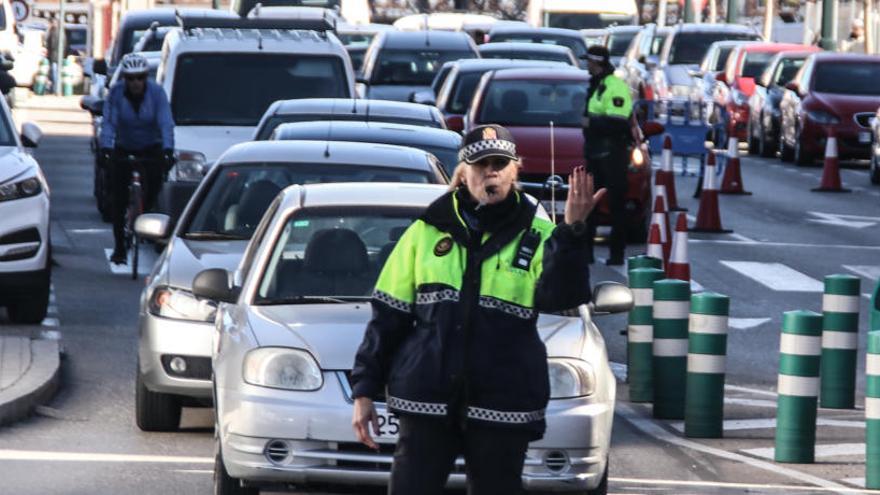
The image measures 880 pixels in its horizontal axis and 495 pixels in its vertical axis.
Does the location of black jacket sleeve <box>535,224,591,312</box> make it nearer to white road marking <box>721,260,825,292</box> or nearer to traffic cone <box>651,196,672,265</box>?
traffic cone <box>651,196,672,265</box>

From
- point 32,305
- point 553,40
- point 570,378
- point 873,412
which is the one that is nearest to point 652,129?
point 32,305

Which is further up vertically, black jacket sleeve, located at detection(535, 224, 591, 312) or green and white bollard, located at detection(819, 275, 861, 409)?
black jacket sleeve, located at detection(535, 224, 591, 312)

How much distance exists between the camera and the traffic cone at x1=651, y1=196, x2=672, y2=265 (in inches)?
695

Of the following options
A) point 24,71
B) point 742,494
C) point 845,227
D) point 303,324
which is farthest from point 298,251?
point 24,71

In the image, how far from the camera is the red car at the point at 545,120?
73.3ft

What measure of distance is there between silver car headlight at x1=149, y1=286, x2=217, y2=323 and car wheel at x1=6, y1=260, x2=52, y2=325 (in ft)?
14.5

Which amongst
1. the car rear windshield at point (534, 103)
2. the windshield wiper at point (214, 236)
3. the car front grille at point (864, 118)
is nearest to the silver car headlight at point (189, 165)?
the car rear windshield at point (534, 103)

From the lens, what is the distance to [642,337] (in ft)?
45.6

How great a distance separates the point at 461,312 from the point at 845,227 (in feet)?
65.1

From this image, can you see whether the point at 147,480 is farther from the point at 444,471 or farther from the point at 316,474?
the point at 444,471

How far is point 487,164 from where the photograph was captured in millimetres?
6914

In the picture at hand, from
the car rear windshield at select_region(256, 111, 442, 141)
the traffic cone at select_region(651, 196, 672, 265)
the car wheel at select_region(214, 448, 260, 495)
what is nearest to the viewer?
the car wheel at select_region(214, 448, 260, 495)

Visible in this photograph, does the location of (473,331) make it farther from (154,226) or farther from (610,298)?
(154,226)

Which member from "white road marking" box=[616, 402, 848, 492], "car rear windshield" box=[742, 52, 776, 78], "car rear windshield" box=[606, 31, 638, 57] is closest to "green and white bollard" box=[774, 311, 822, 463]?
"white road marking" box=[616, 402, 848, 492]
